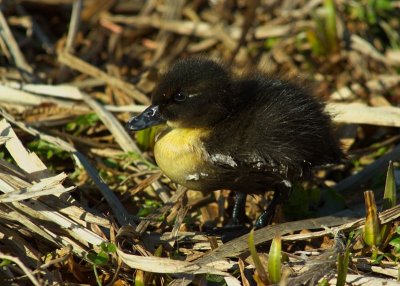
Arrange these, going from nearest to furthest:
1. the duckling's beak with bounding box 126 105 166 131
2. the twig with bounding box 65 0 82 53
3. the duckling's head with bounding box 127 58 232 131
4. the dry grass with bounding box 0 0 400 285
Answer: the dry grass with bounding box 0 0 400 285
the duckling's head with bounding box 127 58 232 131
the duckling's beak with bounding box 126 105 166 131
the twig with bounding box 65 0 82 53

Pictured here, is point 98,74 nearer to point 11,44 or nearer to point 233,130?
point 11,44

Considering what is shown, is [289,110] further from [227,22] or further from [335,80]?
[227,22]

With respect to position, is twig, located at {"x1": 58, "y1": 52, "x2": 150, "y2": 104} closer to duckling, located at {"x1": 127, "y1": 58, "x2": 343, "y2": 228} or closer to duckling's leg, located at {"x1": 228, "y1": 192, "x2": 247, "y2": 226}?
duckling, located at {"x1": 127, "y1": 58, "x2": 343, "y2": 228}

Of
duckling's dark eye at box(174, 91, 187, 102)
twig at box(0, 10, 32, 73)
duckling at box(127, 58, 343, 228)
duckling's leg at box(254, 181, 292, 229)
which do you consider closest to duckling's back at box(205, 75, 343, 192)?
duckling at box(127, 58, 343, 228)

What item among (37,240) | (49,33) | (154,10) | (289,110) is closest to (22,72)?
(49,33)

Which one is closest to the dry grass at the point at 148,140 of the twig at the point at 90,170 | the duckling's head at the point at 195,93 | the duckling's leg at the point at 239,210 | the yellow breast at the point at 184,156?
the twig at the point at 90,170

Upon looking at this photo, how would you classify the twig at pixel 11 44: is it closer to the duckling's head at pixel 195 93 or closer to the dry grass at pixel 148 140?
the dry grass at pixel 148 140

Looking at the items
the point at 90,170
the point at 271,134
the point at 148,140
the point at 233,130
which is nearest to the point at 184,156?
the point at 233,130
